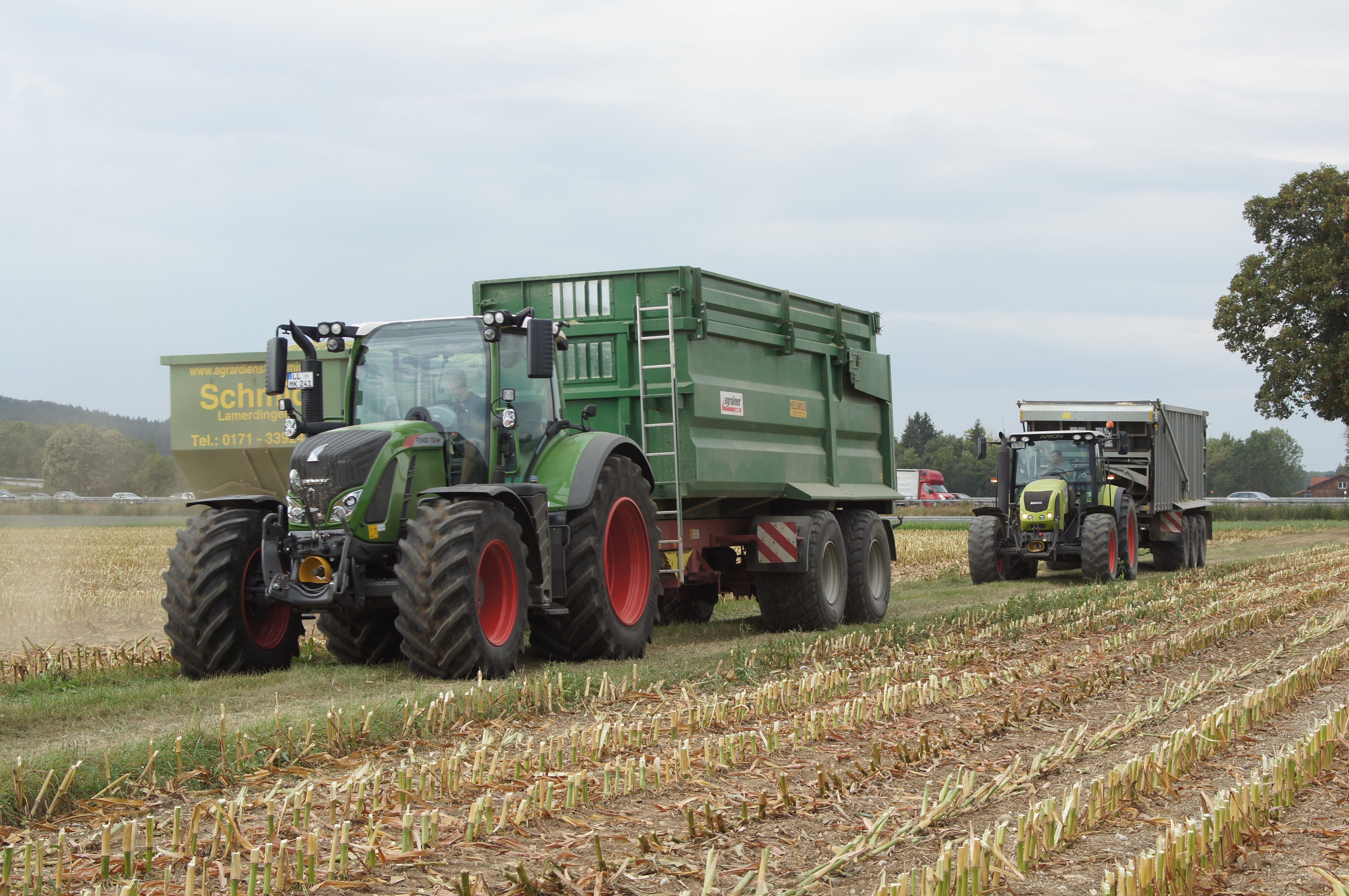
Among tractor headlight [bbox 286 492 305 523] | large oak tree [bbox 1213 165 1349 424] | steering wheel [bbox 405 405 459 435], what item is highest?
large oak tree [bbox 1213 165 1349 424]

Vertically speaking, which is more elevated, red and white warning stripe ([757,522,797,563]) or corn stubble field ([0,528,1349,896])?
red and white warning stripe ([757,522,797,563])

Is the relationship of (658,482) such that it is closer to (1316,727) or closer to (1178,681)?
(1178,681)

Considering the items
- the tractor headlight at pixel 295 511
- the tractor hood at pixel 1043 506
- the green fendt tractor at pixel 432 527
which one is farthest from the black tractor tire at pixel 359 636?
the tractor hood at pixel 1043 506

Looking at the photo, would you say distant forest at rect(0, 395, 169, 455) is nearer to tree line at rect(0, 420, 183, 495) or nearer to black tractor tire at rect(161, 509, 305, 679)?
tree line at rect(0, 420, 183, 495)

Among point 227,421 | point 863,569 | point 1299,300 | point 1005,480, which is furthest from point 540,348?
point 1299,300

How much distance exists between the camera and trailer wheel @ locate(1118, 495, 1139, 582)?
18.7 meters

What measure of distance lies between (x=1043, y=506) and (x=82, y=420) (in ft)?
41.8

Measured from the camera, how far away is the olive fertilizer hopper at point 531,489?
7.89m

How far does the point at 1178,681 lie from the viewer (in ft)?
26.2

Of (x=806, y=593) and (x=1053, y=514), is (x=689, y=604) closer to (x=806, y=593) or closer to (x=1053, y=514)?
(x=806, y=593)

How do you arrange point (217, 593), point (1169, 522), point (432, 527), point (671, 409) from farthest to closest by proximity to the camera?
1. point (1169, 522)
2. point (671, 409)
3. point (217, 593)
4. point (432, 527)

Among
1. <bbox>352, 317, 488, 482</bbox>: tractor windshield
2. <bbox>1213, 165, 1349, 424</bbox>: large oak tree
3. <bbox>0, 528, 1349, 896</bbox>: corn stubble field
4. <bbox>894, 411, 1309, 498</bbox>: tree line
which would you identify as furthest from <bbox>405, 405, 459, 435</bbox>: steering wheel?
<bbox>894, 411, 1309, 498</bbox>: tree line

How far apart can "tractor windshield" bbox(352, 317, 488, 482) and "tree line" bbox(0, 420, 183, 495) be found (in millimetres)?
6116

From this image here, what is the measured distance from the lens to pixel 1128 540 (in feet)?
62.0
